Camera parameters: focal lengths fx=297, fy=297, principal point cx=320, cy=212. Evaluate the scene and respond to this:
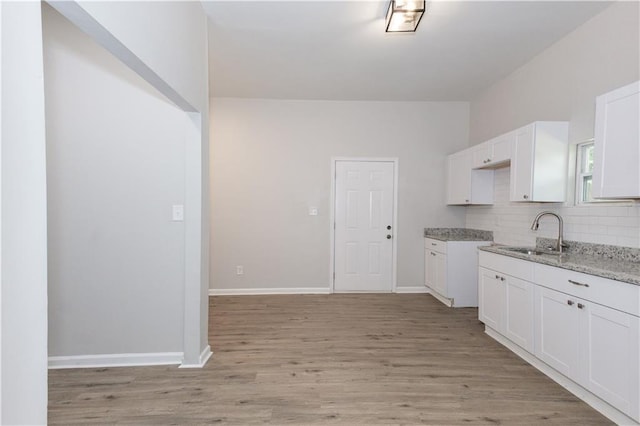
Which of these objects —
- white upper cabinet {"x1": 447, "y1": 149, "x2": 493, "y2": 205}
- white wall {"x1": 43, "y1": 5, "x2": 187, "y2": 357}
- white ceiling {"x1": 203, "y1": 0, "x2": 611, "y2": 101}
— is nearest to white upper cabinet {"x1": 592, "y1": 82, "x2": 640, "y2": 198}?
white ceiling {"x1": 203, "y1": 0, "x2": 611, "y2": 101}

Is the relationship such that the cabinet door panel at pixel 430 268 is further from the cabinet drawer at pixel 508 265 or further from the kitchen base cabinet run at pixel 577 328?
the kitchen base cabinet run at pixel 577 328

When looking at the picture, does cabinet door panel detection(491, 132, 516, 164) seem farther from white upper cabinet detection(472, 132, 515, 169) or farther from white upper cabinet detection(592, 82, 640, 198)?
white upper cabinet detection(592, 82, 640, 198)

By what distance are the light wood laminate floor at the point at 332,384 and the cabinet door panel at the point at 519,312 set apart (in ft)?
0.65

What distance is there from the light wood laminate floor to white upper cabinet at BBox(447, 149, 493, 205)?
1682 millimetres

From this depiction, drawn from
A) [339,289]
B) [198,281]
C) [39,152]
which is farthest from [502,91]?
[39,152]

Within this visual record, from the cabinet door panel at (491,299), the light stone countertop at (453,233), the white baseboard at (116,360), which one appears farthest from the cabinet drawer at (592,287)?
the white baseboard at (116,360)

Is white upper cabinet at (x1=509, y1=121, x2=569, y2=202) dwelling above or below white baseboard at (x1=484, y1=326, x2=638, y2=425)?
above

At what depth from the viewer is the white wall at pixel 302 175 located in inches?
175

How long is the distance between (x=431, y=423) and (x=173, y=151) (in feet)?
8.85

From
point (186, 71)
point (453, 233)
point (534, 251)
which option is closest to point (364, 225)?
point (453, 233)

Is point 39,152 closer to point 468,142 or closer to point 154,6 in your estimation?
point 154,6

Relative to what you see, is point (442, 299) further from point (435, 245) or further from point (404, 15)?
point (404, 15)

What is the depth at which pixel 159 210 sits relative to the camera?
246cm

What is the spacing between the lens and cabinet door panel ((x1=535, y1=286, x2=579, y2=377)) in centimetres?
204
